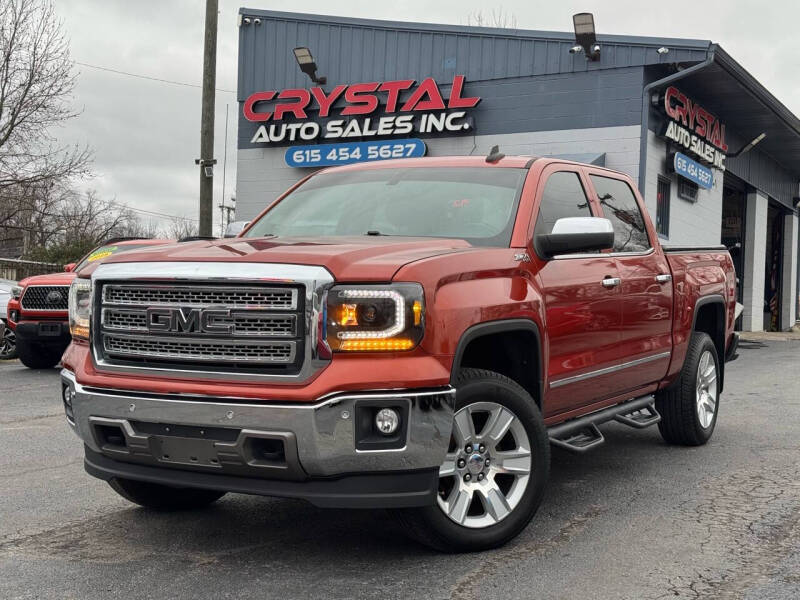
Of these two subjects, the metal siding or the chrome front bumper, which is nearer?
the chrome front bumper

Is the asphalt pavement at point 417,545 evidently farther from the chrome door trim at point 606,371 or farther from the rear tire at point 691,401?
the chrome door trim at point 606,371

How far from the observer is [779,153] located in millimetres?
27781

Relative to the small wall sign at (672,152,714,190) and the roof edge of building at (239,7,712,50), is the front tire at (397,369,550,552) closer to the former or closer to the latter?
the roof edge of building at (239,7,712,50)

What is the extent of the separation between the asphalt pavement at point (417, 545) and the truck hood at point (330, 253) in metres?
1.27

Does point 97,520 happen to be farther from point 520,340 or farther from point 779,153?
point 779,153

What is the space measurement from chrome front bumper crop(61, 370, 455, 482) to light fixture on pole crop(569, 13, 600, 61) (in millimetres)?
15148

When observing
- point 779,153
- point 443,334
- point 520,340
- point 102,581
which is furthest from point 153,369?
point 779,153

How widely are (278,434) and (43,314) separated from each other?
9.41m

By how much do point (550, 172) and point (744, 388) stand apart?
6660mm

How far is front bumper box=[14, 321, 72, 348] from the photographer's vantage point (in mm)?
12000

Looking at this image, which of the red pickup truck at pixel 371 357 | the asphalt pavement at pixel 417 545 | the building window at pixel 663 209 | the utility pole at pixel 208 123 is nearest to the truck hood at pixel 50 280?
the utility pole at pixel 208 123

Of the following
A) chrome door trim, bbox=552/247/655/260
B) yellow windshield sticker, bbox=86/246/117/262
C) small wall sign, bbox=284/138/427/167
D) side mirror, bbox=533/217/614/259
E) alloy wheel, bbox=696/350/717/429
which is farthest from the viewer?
small wall sign, bbox=284/138/427/167

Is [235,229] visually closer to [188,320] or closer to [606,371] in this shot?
[188,320]

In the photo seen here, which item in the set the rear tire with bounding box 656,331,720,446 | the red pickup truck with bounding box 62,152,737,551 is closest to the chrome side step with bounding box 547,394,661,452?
the red pickup truck with bounding box 62,152,737,551
